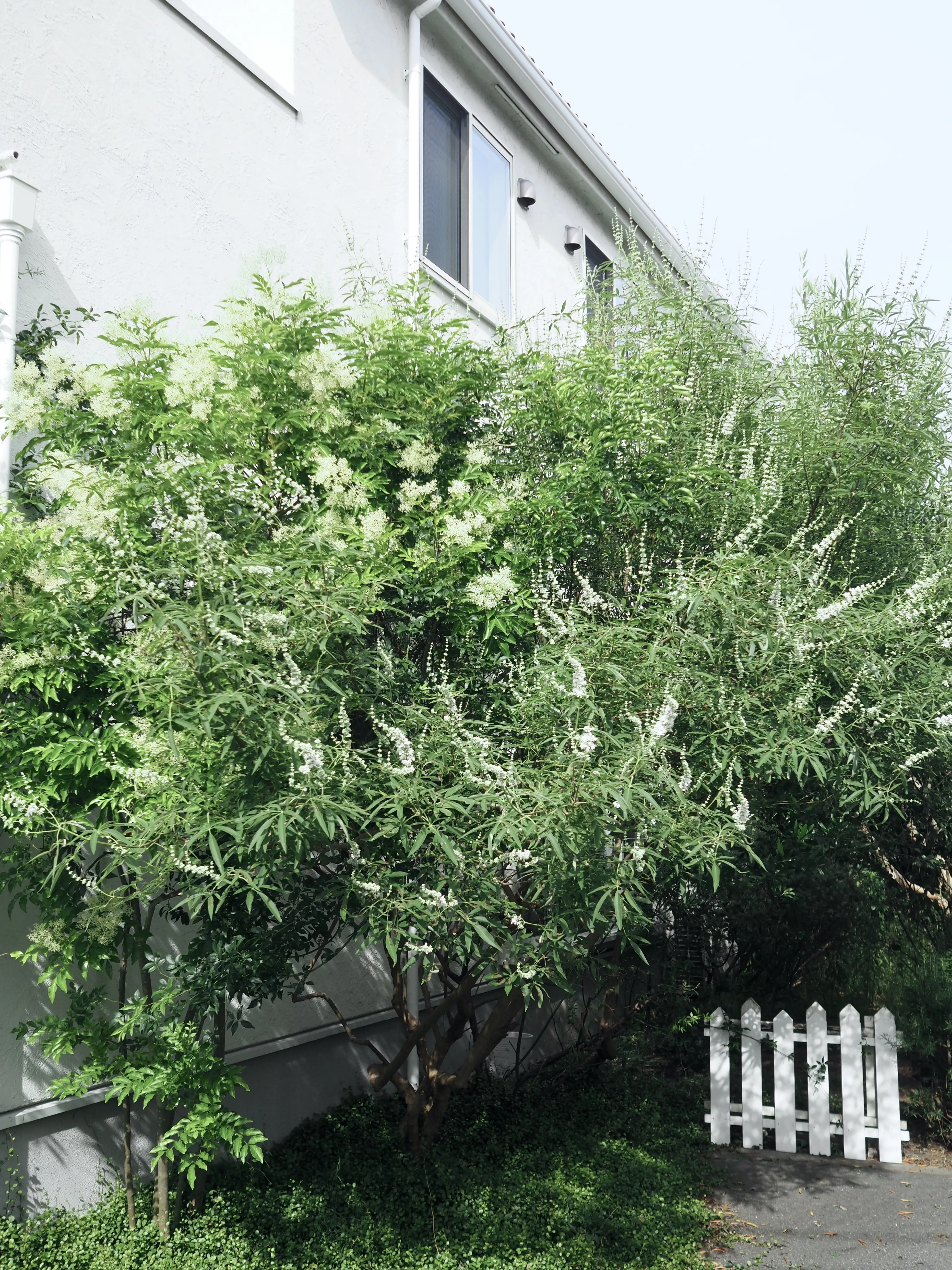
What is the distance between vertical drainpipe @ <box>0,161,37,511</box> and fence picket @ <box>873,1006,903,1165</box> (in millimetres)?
5582

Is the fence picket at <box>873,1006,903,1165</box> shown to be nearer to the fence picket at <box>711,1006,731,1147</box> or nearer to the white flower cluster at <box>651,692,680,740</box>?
the fence picket at <box>711,1006,731,1147</box>

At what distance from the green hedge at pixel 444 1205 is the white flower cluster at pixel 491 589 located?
2.82 meters

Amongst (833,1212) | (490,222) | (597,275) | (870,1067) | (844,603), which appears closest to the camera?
(844,603)

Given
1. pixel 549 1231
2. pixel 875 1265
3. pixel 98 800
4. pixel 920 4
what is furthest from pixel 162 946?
pixel 920 4

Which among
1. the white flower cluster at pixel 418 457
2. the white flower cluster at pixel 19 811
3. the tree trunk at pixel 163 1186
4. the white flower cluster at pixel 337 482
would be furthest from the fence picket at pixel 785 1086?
the white flower cluster at pixel 19 811

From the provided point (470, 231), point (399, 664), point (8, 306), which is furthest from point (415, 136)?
point (399, 664)

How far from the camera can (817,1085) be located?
6.07m

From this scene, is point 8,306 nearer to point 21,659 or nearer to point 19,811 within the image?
point 21,659

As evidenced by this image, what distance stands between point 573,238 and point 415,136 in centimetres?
275

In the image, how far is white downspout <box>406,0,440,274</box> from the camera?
7.22 m

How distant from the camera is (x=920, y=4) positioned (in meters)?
9.37

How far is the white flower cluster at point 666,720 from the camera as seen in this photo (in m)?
3.31

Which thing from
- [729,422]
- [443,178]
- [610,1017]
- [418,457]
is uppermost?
[443,178]

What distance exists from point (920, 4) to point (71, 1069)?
1091 centimetres
